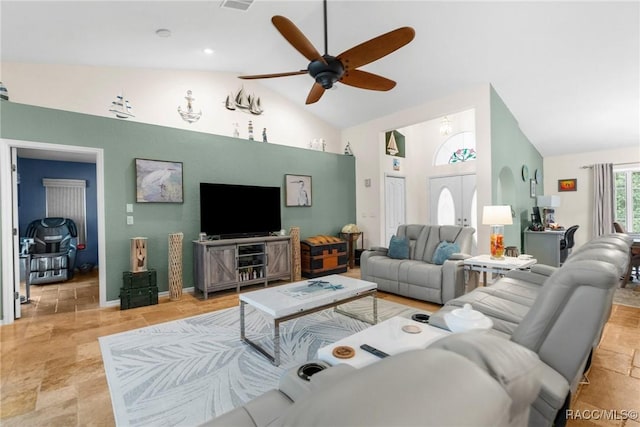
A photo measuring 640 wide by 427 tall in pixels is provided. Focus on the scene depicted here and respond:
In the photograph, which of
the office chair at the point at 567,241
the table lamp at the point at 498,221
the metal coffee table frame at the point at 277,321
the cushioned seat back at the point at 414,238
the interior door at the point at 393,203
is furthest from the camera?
the interior door at the point at 393,203

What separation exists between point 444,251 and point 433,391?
3.90 m

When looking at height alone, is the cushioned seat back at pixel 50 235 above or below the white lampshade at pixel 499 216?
below

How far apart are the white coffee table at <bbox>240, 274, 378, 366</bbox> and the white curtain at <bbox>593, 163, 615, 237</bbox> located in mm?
6504

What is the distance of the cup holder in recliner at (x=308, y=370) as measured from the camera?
4.55 ft

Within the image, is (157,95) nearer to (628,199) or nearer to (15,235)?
(15,235)

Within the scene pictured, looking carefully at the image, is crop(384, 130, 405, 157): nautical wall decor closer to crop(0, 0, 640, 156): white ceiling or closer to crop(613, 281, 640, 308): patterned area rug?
crop(0, 0, 640, 156): white ceiling

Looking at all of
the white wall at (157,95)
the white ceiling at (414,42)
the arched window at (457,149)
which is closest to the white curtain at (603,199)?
the white ceiling at (414,42)

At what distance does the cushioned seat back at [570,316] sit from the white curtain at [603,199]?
24.0 feet

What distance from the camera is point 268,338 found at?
A: 293 centimetres

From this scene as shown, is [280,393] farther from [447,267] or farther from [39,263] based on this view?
[39,263]

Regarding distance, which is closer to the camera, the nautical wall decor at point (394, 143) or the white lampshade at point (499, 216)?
the white lampshade at point (499, 216)

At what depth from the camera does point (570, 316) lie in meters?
1.20

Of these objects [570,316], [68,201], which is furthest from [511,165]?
[68,201]

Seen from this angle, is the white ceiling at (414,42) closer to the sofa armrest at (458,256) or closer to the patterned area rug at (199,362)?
the sofa armrest at (458,256)
